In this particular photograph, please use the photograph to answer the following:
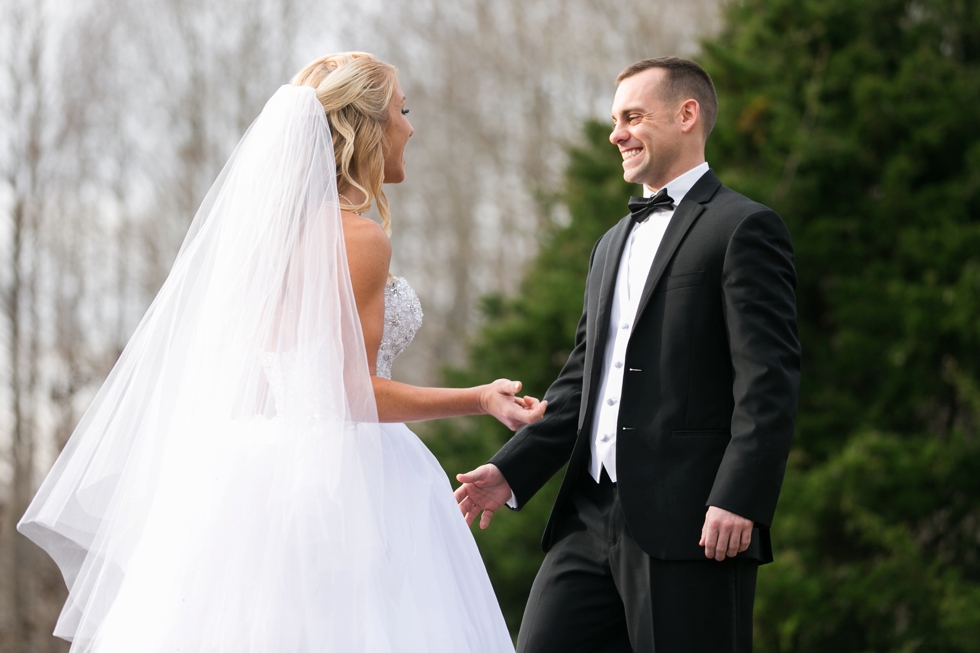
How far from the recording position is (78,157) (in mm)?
12273

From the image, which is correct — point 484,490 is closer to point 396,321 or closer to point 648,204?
point 396,321

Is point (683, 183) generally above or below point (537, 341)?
above

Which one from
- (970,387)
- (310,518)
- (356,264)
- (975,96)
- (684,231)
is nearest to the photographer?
(310,518)

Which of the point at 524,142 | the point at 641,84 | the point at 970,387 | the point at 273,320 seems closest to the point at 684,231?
the point at 641,84

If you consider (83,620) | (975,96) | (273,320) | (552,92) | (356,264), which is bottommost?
(83,620)

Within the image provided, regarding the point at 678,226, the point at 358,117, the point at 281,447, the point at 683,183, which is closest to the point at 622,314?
the point at 678,226

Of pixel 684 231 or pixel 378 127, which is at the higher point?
pixel 378 127

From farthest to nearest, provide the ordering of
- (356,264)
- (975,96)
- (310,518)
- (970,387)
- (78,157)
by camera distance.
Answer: (78,157) → (975,96) → (970,387) → (356,264) → (310,518)

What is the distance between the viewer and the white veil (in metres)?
2.44

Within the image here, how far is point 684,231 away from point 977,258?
4.13 m

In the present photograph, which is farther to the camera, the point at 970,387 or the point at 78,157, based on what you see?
the point at 78,157

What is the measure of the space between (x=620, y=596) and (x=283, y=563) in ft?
3.24

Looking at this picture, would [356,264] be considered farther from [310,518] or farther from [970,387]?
[970,387]

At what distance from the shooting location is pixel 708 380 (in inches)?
106
